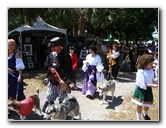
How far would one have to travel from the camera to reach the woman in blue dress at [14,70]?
146 inches

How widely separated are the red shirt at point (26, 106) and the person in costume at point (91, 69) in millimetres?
1759

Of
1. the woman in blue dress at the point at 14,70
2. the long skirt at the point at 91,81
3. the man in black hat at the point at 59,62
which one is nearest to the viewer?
the man in black hat at the point at 59,62

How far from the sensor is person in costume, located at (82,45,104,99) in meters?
5.11

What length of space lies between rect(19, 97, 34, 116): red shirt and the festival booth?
438cm

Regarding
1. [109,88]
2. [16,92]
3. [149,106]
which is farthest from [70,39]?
[149,106]

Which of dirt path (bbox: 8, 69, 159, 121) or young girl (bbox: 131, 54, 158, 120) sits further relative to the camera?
dirt path (bbox: 8, 69, 159, 121)

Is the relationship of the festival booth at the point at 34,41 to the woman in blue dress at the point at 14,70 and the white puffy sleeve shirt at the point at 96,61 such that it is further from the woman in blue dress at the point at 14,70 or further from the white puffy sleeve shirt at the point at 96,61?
the woman in blue dress at the point at 14,70

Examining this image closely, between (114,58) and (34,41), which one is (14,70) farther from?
(34,41)

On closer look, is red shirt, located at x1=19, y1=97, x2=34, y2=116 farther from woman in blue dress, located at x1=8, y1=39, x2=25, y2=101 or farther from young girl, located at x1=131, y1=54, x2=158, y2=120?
young girl, located at x1=131, y1=54, x2=158, y2=120

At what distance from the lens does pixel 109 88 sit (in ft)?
16.7

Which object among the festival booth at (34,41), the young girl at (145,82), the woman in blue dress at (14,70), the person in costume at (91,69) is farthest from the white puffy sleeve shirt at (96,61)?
the festival booth at (34,41)

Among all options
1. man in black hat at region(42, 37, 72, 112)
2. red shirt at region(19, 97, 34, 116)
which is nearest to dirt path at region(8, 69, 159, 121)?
red shirt at region(19, 97, 34, 116)

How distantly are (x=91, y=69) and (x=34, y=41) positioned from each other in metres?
4.93

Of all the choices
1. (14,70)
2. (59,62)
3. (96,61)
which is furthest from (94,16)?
(14,70)
